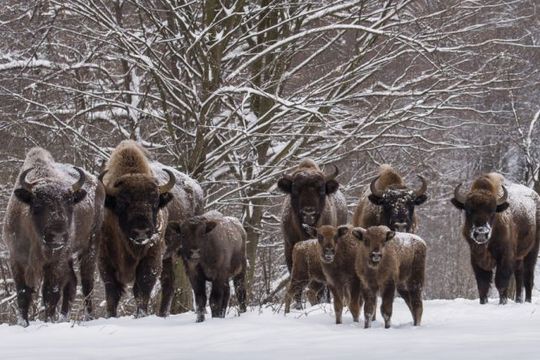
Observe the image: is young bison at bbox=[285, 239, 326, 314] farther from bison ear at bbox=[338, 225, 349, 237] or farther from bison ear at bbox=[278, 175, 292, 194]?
bison ear at bbox=[278, 175, 292, 194]

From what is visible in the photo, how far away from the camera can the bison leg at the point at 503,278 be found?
12.9 metres

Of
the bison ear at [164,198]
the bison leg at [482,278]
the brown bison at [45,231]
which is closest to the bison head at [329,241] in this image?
the bison ear at [164,198]

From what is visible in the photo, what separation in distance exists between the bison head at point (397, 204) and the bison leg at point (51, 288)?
452 cm

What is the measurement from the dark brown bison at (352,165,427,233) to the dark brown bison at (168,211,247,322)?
Answer: 2609mm

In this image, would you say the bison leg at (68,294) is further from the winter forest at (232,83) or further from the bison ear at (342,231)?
the winter forest at (232,83)

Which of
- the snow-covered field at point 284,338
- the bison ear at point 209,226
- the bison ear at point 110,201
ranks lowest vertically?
the snow-covered field at point 284,338

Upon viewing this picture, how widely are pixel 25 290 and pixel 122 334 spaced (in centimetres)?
252

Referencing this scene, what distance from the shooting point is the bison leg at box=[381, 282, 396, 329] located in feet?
30.1

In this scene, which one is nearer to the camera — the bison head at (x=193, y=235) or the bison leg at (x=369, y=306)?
the bison leg at (x=369, y=306)

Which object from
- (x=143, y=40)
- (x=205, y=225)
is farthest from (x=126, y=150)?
(x=143, y=40)

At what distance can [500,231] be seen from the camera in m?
13.3

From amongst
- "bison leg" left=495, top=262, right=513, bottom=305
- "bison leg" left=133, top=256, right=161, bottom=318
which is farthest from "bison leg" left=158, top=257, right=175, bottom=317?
"bison leg" left=495, top=262, right=513, bottom=305

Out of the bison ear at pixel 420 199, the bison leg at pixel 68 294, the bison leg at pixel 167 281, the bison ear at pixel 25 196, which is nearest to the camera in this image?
the bison ear at pixel 25 196

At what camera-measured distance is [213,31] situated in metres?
17.0
